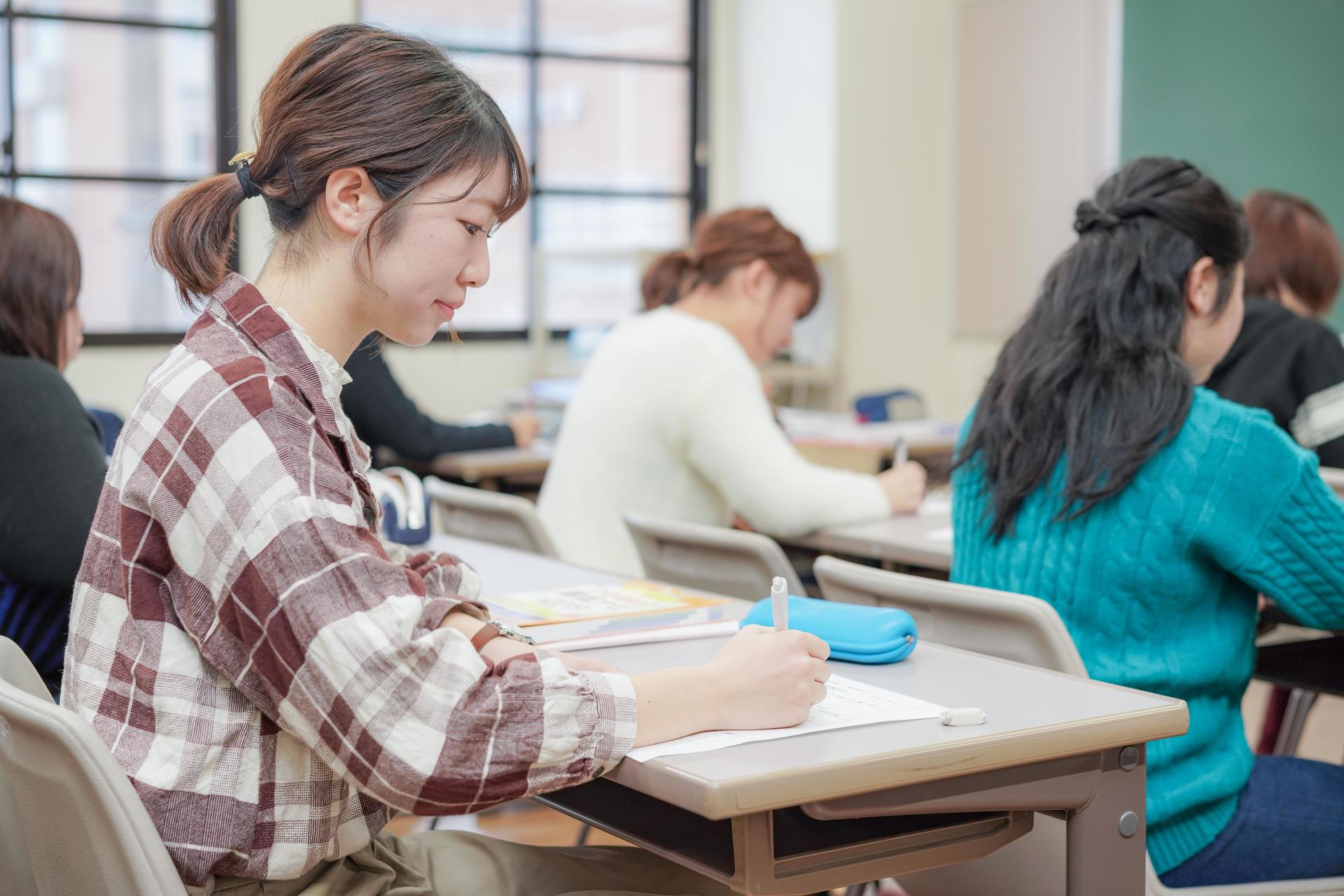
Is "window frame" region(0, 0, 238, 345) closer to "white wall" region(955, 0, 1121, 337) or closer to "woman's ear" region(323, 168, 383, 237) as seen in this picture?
"white wall" region(955, 0, 1121, 337)

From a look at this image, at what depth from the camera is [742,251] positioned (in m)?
2.82

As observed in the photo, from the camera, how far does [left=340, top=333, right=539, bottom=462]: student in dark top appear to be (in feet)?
11.9

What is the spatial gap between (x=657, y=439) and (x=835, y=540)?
376mm

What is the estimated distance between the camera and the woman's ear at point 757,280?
2811 millimetres

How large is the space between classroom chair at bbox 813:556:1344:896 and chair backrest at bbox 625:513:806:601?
0.38 meters

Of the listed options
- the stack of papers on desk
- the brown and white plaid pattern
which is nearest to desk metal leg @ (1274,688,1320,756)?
the stack of papers on desk

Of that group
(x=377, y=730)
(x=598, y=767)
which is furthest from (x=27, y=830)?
(x=598, y=767)

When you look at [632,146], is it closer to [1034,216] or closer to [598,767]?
[1034,216]

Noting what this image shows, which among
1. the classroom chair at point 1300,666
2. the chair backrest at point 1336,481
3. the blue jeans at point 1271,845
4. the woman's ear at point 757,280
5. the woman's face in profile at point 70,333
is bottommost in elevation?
the blue jeans at point 1271,845

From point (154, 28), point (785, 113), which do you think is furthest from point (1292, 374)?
point (154, 28)

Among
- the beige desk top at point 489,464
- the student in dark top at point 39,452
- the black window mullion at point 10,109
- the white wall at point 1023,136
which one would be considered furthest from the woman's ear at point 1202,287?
the black window mullion at point 10,109

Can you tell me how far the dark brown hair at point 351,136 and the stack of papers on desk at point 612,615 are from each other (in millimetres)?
494

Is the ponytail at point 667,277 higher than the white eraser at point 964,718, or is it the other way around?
the ponytail at point 667,277

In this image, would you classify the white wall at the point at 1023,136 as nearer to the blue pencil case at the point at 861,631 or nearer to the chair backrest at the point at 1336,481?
the chair backrest at the point at 1336,481
